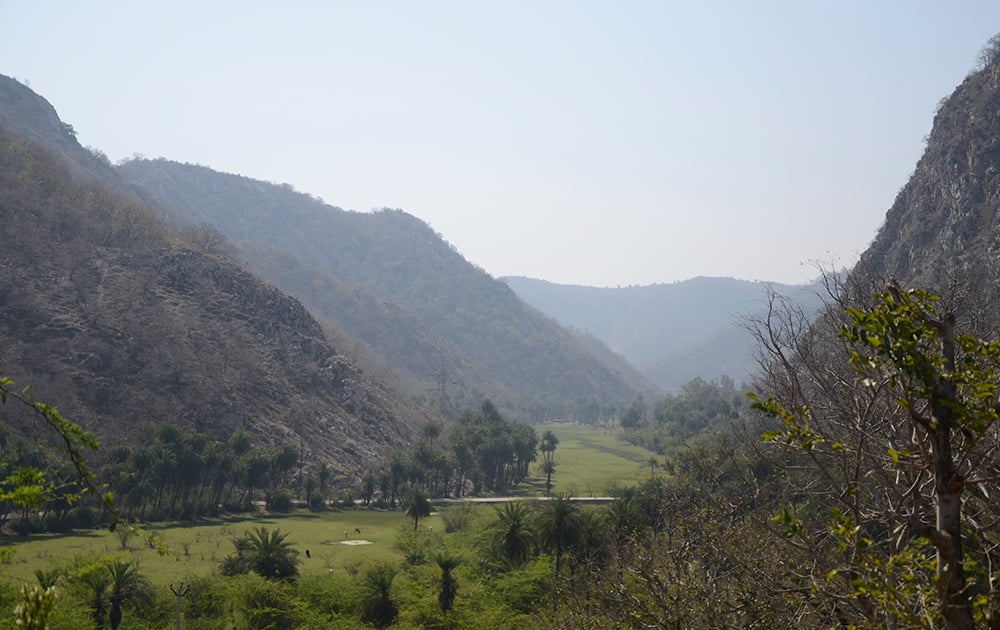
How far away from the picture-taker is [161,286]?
4375 inches

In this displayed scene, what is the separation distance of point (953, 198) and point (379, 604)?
8250 cm

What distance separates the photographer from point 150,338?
3890 inches

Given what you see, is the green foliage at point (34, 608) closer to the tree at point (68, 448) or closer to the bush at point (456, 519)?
the tree at point (68, 448)

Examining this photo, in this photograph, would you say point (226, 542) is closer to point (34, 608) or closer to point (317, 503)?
point (317, 503)

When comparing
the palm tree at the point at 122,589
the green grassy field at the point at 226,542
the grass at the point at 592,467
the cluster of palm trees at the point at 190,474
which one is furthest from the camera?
the grass at the point at 592,467

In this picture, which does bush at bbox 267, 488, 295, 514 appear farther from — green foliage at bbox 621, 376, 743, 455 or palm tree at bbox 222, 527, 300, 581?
green foliage at bbox 621, 376, 743, 455

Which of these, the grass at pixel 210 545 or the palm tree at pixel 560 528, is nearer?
the palm tree at pixel 560 528

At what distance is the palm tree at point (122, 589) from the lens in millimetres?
34625

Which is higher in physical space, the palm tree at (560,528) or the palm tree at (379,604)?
the palm tree at (560,528)

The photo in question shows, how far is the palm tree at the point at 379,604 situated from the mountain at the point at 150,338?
49297 mm

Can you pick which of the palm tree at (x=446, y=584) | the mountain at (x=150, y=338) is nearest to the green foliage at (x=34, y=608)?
the palm tree at (x=446, y=584)

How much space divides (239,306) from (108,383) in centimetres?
3041

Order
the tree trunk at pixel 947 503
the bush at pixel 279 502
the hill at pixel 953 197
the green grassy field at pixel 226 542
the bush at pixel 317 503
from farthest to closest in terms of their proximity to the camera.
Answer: the bush at pixel 317 503 → the hill at pixel 953 197 → the bush at pixel 279 502 → the green grassy field at pixel 226 542 → the tree trunk at pixel 947 503

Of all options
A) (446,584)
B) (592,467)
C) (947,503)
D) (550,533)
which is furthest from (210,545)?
(592,467)
